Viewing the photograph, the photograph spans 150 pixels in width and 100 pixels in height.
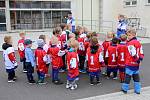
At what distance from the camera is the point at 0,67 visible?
33.1 ft

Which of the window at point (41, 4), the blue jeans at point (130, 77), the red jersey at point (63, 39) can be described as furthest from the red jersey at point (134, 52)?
the window at point (41, 4)

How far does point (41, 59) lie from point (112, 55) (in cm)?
221

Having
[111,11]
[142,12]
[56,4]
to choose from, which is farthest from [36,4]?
[142,12]

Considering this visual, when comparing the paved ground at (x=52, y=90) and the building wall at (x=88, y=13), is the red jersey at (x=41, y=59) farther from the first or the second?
the building wall at (x=88, y=13)

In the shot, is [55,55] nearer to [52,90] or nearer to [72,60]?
[72,60]

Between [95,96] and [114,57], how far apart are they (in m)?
1.80

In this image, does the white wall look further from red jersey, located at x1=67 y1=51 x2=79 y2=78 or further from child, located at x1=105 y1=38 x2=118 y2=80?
red jersey, located at x1=67 y1=51 x2=79 y2=78

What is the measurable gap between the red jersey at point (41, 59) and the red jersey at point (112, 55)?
1995mm

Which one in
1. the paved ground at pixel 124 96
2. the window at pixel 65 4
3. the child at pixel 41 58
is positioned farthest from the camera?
the window at pixel 65 4

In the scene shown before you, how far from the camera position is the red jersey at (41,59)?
295 inches

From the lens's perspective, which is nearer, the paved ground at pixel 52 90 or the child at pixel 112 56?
the paved ground at pixel 52 90

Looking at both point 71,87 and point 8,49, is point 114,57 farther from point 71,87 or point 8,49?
point 8,49

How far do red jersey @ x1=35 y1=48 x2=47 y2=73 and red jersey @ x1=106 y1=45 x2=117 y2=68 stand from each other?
78.5 inches

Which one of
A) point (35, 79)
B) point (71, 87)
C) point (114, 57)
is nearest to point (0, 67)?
point (35, 79)
